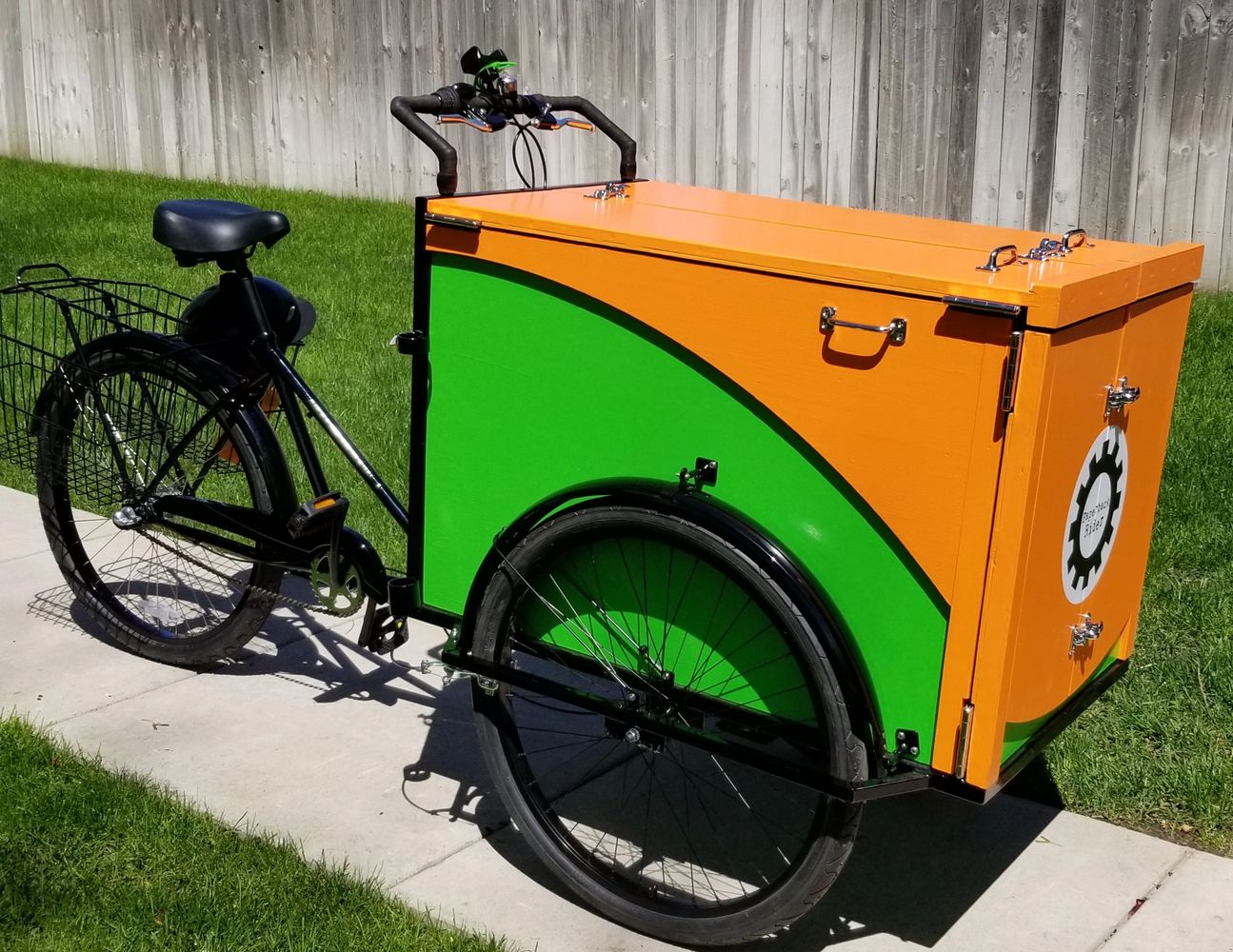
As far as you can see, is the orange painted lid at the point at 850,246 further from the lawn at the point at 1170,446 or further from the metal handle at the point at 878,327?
the lawn at the point at 1170,446

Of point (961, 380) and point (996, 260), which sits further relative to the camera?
point (996, 260)

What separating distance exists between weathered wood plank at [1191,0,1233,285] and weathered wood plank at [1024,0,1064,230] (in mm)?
708

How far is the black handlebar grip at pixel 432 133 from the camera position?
3182mm

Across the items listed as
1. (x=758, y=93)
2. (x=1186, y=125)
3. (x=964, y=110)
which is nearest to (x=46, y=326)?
(x=758, y=93)

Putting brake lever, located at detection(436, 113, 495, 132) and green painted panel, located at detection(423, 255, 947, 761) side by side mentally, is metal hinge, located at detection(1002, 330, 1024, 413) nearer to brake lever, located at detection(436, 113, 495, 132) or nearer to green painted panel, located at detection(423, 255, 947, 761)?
green painted panel, located at detection(423, 255, 947, 761)

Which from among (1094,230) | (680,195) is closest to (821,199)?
(1094,230)

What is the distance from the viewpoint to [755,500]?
2814 mm

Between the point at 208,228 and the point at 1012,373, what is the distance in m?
2.26

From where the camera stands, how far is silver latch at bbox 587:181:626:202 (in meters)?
3.46

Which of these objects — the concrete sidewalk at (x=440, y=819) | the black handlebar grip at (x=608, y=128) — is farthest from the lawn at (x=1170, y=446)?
the black handlebar grip at (x=608, y=128)

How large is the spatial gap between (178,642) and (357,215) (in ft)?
20.1

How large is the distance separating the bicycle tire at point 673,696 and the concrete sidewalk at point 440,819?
0.17 meters

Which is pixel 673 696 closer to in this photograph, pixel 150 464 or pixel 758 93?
pixel 150 464

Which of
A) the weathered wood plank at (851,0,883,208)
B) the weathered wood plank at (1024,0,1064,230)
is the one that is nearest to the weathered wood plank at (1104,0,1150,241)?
the weathered wood plank at (1024,0,1064,230)
